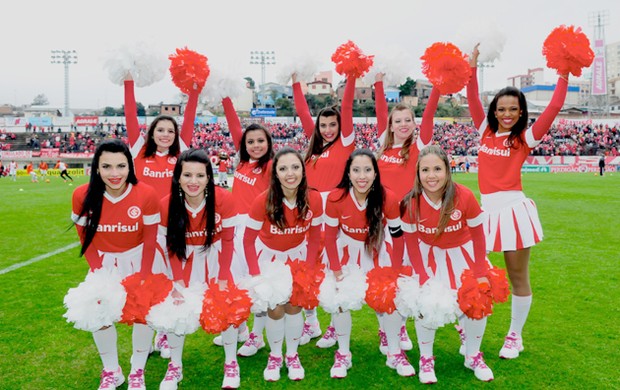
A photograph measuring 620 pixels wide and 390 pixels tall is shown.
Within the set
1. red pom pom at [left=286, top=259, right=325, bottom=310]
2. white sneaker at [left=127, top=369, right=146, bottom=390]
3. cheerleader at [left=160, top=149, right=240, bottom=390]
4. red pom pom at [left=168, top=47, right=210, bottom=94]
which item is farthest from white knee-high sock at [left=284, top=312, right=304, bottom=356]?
red pom pom at [left=168, top=47, right=210, bottom=94]

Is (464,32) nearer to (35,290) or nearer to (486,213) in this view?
(486,213)

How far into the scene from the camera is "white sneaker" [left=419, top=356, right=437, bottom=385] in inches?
119

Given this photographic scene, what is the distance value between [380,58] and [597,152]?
3627cm

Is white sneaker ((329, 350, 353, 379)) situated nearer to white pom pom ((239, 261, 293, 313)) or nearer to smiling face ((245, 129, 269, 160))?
white pom pom ((239, 261, 293, 313))

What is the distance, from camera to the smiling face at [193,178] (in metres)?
3.03

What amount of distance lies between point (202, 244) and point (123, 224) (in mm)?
501

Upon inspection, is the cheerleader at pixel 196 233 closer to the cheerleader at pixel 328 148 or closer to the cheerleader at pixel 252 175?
the cheerleader at pixel 252 175

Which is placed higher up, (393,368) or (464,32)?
(464,32)

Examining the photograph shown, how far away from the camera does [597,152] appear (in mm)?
34188

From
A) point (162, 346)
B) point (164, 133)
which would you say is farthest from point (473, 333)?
point (164, 133)

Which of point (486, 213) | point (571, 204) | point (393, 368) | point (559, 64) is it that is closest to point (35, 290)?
point (393, 368)

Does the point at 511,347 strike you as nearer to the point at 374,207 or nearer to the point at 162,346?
the point at 374,207

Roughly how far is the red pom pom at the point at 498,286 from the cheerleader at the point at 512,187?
30 cm

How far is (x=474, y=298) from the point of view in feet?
9.48
